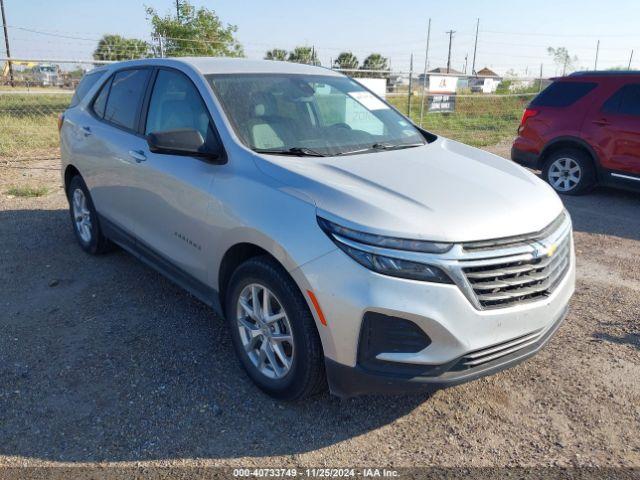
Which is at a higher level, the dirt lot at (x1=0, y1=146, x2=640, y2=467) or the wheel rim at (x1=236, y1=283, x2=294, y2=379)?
the wheel rim at (x1=236, y1=283, x2=294, y2=379)

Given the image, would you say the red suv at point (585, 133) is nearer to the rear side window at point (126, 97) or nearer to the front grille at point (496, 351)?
the front grille at point (496, 351)

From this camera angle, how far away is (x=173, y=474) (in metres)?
2.46

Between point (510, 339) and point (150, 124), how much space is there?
9.42 feet

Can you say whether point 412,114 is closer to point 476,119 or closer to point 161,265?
point 476,119

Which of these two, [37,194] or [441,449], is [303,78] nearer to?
[441,449]

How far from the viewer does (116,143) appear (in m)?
4.21

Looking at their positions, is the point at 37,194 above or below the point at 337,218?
below

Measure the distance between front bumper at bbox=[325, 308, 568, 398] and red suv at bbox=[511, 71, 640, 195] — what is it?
5.73m

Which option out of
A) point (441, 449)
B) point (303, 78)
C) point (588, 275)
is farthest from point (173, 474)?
point (588, 275)

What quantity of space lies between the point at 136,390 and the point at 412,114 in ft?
48.8

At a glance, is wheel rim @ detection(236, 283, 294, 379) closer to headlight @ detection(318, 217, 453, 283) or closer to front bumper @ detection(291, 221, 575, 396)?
front bumper @ detection(291, 221, 575, 396)

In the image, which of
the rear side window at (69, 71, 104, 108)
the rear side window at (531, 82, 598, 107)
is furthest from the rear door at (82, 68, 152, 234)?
the rear side window at (531, 82, 598, 107)

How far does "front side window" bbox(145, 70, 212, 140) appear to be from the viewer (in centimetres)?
342

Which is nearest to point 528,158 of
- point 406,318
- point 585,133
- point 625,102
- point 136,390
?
point 585,133
